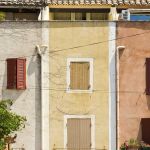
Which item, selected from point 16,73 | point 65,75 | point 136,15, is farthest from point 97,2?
point 16,73

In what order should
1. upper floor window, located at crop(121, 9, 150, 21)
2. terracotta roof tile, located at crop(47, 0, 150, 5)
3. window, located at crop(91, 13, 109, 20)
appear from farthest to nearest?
1. window, located at crop(91, 13, 109, 20)
2. terracotta roof tile, located at crop(47, 0, 150, 5)
3. upper floor window, located at crop(121, 9, 150, 21)

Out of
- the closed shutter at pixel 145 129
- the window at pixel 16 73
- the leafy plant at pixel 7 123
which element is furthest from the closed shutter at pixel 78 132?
the window at pixel 16 73

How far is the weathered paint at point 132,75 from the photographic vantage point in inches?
1300

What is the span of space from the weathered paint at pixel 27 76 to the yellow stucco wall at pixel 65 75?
2.39 ft

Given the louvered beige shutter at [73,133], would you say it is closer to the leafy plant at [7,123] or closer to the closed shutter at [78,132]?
the closed shutter at [78,132]

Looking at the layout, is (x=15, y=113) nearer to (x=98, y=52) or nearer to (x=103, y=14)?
(x=98, y=52)

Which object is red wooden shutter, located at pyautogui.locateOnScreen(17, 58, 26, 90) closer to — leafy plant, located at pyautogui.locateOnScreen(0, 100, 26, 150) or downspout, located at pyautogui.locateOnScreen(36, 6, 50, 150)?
downspout, located at pyautogui.locateOnScreen(36, 6, 50, 150)

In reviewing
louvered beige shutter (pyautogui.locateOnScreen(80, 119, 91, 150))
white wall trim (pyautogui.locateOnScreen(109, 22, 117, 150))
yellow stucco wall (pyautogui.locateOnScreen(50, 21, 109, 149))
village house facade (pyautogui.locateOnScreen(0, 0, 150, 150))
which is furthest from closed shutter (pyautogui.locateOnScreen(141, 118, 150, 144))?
louvered beige shutter (pyautogui.locateOnScreen(80, 119, 91, 150))

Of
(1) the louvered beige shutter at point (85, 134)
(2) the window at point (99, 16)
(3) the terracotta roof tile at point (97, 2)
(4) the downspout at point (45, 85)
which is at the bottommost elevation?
(1) the louvered beige shutter at point (85, 134)

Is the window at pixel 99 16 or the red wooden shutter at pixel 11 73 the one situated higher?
the window at pixel 99 16

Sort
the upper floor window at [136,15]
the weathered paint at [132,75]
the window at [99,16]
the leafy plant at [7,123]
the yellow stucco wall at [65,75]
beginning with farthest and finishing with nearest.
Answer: the window at [99,16] → the upper floor window at [136,15] → the weathered paint at [132,75] → the yellow stucco wall at [65,75] → the leafy plant at [7,123]

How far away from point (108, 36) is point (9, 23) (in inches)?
179

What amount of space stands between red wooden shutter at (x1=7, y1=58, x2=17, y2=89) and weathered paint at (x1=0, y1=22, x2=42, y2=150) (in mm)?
179

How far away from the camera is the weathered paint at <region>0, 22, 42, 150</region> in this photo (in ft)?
108
